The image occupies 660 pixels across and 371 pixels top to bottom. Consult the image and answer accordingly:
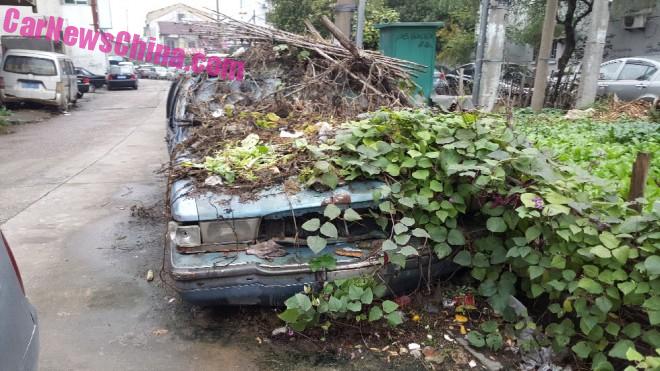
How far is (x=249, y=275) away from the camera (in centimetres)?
292

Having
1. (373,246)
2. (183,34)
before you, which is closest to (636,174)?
(373,246)

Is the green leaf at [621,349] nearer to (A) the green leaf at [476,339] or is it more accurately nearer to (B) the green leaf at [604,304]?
(B) the green leaf at [604,304]

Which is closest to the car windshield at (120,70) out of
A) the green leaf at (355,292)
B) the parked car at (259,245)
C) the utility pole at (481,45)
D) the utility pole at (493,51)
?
the utility pole at (481,45)

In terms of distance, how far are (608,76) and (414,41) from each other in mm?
6586

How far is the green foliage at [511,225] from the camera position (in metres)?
2.55

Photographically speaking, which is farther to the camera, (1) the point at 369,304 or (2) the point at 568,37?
(2) the point at 568,37

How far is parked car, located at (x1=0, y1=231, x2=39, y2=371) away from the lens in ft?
5.96

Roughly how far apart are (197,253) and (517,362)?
202 cm

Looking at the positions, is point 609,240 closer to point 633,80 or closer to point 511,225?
point 511,225

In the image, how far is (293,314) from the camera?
9.54 ft

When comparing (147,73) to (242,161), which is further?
(147,73)

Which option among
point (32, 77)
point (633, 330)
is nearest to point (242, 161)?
point (633, 330)

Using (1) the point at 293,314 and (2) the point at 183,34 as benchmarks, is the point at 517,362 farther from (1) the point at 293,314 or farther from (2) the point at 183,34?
(2) the point at 183,34

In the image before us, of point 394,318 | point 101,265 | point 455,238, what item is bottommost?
point 101,265
